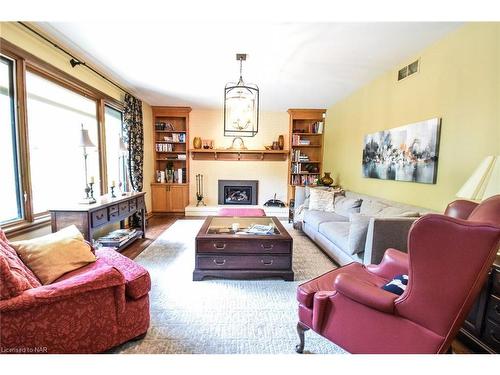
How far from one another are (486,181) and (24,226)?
149 inches

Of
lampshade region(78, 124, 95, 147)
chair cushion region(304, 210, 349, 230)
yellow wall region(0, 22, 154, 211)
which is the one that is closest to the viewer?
yellow wall region(0, 22, 154, 211)

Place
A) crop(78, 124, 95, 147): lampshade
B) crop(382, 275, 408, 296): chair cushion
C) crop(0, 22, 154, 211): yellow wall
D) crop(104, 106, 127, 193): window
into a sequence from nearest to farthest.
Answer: crop(382, 275, 408, 296): chair cushion, crop(0, 22, 154, 211): yellow wall, crop(78, 124, 95, 147): lampshade, crop(104, 106, 127, 193): window

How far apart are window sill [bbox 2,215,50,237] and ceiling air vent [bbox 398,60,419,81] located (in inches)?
176

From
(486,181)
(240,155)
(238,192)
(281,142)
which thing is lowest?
(238,192)

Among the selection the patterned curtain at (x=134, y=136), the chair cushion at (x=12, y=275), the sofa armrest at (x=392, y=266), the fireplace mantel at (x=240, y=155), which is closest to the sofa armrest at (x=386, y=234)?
the sofa armrest at (x=392, y=266)

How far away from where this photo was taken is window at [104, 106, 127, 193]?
3.76 m

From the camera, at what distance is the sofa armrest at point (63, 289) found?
43.7 inches

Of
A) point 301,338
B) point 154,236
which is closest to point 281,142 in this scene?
point 154,236

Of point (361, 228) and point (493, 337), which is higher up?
point (361, 228)

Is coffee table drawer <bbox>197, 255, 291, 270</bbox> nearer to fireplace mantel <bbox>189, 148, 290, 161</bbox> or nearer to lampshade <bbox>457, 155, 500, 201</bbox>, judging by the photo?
lampshade <bbox>457, 155, 500, 201</bbox>

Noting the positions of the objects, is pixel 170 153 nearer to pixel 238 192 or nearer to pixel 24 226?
pixel 238 192

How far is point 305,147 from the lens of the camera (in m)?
5.74

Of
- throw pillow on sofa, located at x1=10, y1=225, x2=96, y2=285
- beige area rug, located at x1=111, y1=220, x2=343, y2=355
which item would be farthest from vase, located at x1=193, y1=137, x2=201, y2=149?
throw pillow on sofa, located at x1=10, y1=225, x2=96, y2=285
